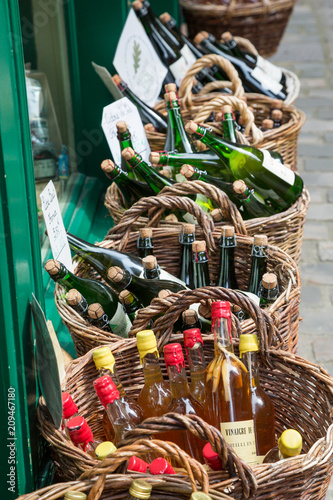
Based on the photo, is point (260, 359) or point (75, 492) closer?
point (75, 492)

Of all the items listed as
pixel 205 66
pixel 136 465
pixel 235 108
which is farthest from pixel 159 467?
pixel 205 66

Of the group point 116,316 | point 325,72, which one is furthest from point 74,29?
point 325,72

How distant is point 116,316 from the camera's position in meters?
1.67

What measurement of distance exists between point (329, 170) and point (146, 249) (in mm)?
2338

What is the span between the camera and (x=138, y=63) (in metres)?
2.73

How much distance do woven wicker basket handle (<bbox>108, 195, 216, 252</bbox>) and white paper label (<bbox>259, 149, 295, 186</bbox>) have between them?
0.35 m

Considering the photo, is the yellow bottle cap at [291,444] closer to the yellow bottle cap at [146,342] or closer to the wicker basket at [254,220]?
the yellow bottle cap at [146,342]

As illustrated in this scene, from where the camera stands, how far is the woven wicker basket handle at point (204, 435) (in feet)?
3.24

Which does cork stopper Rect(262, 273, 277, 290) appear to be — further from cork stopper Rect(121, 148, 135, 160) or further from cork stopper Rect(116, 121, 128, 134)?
cork stopper Rect(116, 121, 128, 134)

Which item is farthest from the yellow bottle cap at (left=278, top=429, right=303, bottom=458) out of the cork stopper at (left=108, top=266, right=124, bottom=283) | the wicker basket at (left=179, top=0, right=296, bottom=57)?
the wicker basket at (left=179, top=0, right=296, bottom=57)

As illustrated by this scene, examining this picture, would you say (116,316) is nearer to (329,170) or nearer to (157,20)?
(157,20)

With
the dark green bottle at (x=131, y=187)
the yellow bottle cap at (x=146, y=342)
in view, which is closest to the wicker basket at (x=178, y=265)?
the yellow bottle cap at (x=146, y=342)

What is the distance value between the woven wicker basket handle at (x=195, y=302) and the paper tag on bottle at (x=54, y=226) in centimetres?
32

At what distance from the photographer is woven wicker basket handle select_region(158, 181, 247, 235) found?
1744 mm
